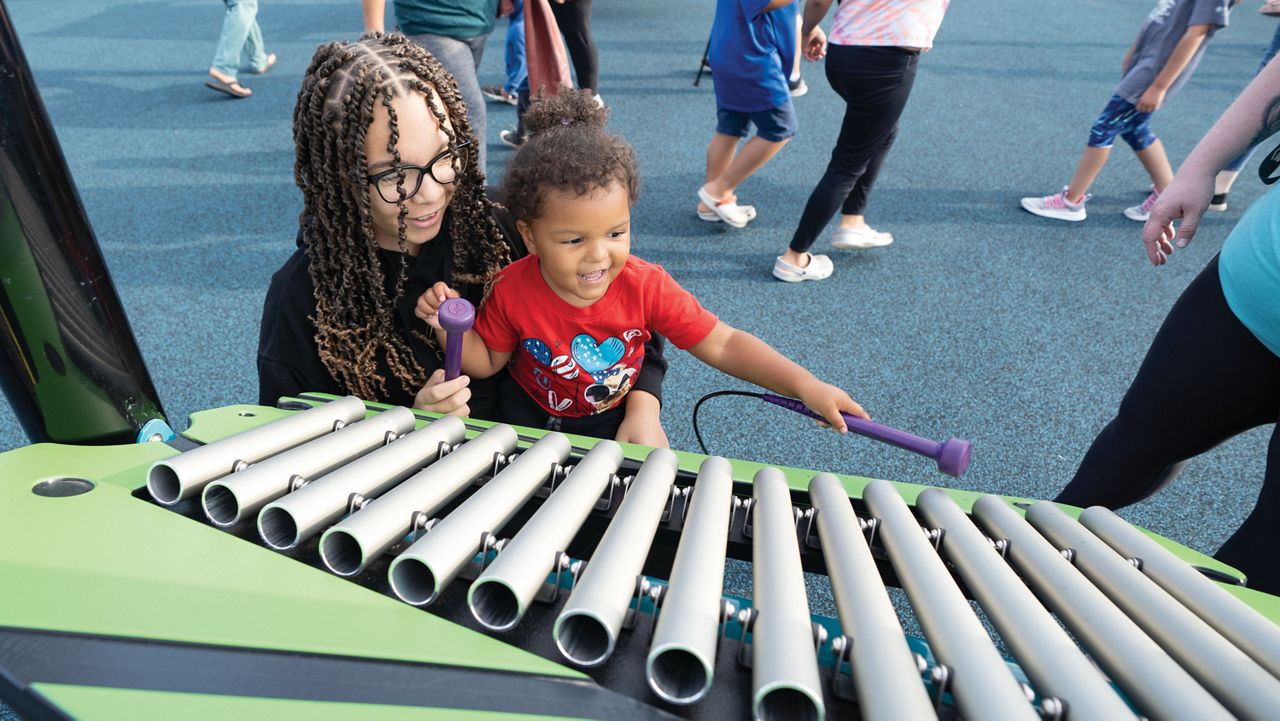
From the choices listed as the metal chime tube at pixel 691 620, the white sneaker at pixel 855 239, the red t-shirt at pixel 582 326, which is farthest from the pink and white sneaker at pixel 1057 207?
the metal chime tube at pixel 691 620

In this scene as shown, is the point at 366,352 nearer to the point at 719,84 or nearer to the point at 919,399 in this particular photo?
the point at 919,399

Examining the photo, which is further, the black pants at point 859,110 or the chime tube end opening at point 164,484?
the black pants at point 859,110

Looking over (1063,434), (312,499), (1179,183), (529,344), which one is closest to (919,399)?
(1063,434)

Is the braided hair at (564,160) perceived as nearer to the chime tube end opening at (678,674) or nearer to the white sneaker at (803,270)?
the chime tube end opening at (678,674)

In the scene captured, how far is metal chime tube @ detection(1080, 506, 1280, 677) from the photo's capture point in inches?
25.1

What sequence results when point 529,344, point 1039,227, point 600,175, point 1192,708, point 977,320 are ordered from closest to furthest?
point 1192,708
point 600,175
point 529,344
point 977,320
point 1039,227

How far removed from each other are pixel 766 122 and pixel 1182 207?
1742 millimetres

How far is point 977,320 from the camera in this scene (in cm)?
261

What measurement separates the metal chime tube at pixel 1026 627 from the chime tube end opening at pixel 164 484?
30.4 inches

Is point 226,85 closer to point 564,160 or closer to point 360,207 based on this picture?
point 360,207

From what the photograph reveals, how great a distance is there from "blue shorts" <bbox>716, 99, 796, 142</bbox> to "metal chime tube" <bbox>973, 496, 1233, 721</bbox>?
215 cm

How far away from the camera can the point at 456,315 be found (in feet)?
3.58

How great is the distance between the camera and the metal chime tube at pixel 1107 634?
0.55 metres

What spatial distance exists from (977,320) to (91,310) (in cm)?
247
